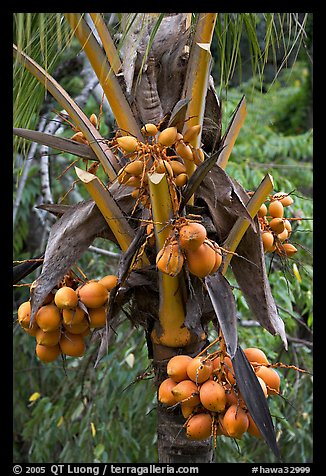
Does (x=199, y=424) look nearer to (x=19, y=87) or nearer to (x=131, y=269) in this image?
(x=131, y=269)

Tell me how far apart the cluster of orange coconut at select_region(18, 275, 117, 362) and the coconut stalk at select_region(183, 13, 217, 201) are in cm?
33

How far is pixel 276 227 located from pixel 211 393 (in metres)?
0.51

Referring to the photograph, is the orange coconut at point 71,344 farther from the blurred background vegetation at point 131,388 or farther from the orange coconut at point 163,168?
the blurred background vegetation at point 131,388

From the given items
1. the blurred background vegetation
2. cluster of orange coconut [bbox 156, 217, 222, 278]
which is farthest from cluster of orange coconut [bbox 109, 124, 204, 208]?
the blurred background vegetation

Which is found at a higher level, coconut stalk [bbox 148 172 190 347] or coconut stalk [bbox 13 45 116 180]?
coconut stalk [bbox 13 45 116 180]

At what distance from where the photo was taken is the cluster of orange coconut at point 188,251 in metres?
1.16

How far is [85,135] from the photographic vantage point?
55.6 inches

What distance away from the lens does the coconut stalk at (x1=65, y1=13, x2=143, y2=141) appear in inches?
52.1

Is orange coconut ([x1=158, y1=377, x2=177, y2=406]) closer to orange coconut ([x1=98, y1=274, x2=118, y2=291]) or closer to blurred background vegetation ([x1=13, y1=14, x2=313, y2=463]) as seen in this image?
orange coconut ([x1=98, y1=274, x2=118, y2=291])

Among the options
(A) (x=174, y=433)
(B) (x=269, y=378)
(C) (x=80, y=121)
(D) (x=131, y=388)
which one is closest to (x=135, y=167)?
(C) (x=80, y=121)

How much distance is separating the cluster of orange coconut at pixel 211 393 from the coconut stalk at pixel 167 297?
9 centimetres

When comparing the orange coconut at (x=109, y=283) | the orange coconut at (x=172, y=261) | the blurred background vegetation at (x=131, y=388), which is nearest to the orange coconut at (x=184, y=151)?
the orange coconut at (x=172, y=261)

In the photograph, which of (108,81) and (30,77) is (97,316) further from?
(30,77)
